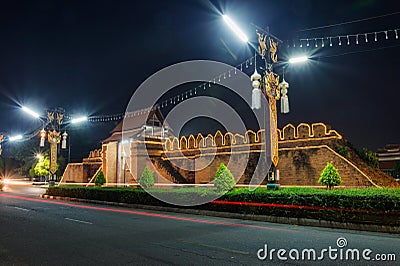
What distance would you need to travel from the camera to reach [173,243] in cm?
721

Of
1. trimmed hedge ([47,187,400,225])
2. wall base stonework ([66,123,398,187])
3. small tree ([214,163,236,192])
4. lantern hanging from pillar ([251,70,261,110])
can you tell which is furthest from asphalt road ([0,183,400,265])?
wall base stonework ([66,123,398,187])

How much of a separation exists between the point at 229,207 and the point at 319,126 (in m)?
9.79

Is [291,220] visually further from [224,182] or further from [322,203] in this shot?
[224,182]

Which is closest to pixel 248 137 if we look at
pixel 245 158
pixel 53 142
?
pixel 245 158

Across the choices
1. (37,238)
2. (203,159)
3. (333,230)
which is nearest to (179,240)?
(37,238)
